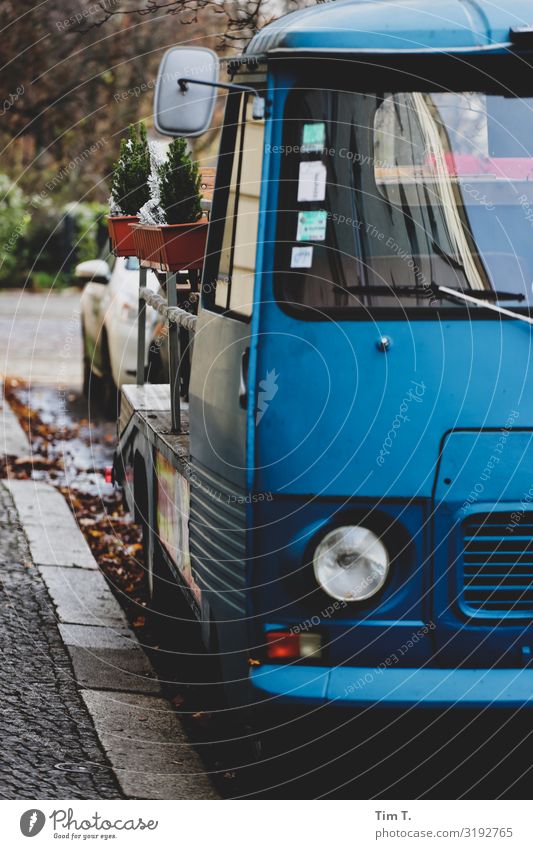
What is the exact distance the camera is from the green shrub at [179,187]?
596cm

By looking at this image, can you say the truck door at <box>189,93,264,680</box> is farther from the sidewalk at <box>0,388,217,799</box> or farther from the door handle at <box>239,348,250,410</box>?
the sidewalk at <box>0,388,217,799</box>

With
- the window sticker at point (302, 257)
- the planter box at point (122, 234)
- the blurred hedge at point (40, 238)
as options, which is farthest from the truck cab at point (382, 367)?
the blurred hedge at point (40, 238)

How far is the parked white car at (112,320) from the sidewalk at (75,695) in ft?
12.1

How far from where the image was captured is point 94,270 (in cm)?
1117

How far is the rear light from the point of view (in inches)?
166

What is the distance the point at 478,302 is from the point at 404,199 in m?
0.43

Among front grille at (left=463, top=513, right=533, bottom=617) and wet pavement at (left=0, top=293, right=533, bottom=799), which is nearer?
front grille at (left=463, top=513, right=533, bottom=617)

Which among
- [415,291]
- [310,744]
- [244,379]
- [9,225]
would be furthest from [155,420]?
[9,225]

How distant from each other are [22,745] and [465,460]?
2.09m

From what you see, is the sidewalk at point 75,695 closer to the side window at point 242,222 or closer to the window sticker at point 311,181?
the side window at point 242,222

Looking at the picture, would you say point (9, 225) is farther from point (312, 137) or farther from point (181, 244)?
point (312, 137)

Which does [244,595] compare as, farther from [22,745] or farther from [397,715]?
[22,745]

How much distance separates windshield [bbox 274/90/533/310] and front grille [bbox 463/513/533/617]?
703 mm

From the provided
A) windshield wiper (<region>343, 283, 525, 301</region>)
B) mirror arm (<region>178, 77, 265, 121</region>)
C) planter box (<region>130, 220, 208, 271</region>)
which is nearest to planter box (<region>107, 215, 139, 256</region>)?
planter box (<region>130, 220, 208, 271</region>)
